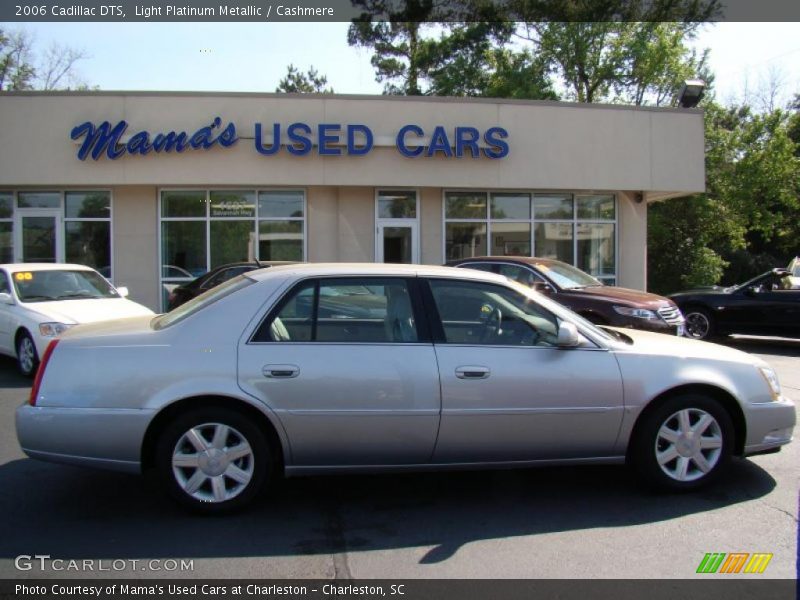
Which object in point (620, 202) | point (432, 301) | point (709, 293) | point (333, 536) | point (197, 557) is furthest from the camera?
point (620, 202)

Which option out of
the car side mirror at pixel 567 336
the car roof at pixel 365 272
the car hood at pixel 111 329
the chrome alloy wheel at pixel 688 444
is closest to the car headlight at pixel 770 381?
the chrome alloy wheel at pixel 688 444

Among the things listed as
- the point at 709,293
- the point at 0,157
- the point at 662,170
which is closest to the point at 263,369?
the point at 709,293

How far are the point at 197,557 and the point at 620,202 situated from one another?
16.0 metres

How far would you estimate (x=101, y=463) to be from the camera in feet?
13.7

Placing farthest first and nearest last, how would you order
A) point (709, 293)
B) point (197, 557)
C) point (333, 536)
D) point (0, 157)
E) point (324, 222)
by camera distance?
point (324, 222) → point (0, 157) → point (709, 293) → point (333, 536) → point (197, 557)

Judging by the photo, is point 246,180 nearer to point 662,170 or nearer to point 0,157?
point 0,157

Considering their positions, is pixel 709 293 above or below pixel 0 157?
below

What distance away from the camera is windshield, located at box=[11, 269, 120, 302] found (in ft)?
31.3

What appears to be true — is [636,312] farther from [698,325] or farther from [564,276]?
[698,325]

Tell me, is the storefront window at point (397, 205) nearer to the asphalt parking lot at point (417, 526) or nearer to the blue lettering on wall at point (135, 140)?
the blue lettering on wall at point (135, 140)

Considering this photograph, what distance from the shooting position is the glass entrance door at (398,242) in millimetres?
16516

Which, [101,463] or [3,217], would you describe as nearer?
[101,463]

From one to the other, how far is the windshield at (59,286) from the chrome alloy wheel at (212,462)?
21.2 ft

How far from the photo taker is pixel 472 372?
4.30 meters
